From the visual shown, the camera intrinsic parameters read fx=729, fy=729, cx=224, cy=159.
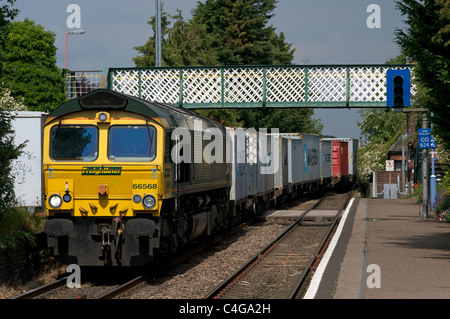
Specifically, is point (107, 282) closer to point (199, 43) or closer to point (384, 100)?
point (384, 100)

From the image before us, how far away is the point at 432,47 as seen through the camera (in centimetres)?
1491

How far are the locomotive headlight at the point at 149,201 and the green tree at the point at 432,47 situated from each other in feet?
19.7

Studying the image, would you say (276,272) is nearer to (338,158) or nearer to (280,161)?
(280,161)

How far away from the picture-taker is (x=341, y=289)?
1095 cm

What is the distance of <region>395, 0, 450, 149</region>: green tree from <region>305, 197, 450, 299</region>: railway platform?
266cm

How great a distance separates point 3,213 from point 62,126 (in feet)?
6.23

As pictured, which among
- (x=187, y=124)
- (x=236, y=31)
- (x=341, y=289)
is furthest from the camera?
(x=236, y=31)

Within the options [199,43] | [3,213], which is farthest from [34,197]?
[199,43]

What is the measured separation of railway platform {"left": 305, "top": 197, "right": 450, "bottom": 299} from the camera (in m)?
10.8

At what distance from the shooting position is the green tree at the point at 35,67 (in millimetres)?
55500

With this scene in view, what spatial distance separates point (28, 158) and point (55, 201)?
3.53 meters

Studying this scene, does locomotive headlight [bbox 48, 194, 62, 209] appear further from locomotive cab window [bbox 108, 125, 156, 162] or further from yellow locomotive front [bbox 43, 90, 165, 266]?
locomotive cab window [bbox 108, 125, 156, 162]

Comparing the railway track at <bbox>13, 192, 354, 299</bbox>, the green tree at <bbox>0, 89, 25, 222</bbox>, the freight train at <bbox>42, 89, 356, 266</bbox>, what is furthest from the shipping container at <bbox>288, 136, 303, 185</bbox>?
the green tree at <bbox>0, 89, 25, 222</bbox>

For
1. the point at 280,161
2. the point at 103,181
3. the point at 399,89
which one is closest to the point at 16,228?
the point at 103,181
